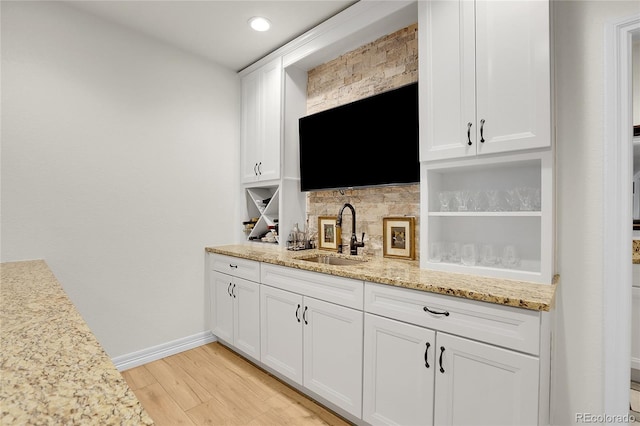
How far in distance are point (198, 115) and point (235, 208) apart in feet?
3.24

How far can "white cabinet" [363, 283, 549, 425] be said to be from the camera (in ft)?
4.19

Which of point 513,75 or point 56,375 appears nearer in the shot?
point 56,375

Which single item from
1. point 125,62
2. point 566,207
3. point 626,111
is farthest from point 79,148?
point 626,111

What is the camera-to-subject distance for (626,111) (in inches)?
58.1

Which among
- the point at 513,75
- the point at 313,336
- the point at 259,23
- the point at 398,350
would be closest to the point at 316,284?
the point at 313,336

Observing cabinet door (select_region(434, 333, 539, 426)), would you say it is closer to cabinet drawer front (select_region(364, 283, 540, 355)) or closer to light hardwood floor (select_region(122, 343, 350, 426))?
cabinet drawer front (select_region(364, 283, 540, 355))

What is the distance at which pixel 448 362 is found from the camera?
1.47 m

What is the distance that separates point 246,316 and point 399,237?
4.55ft

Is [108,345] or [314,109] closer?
[108,345]

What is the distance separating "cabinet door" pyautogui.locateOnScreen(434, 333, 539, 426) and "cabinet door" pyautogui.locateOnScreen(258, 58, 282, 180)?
2.03m

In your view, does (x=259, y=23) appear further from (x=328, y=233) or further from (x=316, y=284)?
(x=316, y=284)

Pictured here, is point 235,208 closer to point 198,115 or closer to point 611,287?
point 198,115

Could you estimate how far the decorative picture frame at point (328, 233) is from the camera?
8.82ft

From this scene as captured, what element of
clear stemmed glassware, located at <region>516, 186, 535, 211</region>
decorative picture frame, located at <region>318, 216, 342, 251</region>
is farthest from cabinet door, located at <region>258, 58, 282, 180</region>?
clear stemmed glassware, located at <region>516, 186, 535, 211</region>
